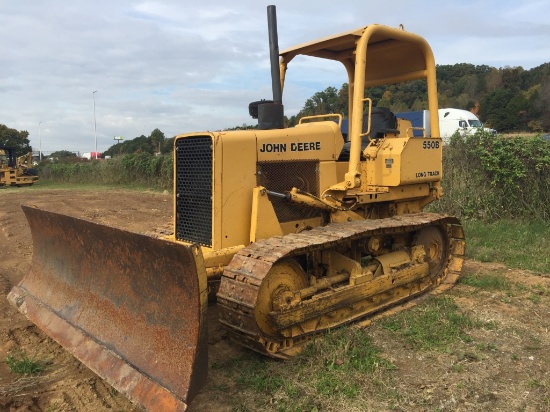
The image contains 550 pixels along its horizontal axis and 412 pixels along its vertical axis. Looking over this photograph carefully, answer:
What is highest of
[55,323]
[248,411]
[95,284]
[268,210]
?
[268,210]

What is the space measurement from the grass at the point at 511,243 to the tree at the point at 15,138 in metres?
52.4

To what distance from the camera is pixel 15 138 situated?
52.3 metres

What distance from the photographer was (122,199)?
1923cm

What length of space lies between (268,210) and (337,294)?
1.01 m

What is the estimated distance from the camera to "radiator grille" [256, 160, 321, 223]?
4.61 meters

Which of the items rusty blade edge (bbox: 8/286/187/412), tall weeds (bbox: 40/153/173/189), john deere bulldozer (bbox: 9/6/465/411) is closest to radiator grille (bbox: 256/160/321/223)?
john deere bulldozer (bbox: 9/6/465/411)

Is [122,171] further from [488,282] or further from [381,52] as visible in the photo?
[488,282]

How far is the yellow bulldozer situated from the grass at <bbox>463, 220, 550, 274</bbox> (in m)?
28.6

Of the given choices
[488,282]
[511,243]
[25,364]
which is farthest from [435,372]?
[511,243]

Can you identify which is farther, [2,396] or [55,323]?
[55,323]

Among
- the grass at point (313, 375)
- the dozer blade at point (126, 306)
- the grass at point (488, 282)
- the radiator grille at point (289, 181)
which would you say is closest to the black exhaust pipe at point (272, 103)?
the radiator grille at point (289, 181)

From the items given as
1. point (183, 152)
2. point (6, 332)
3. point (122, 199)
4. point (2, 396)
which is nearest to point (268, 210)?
point (183, 152)

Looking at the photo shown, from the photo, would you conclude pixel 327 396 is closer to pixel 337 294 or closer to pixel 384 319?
pixel 337 294

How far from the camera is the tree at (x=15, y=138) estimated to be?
5128 cm
